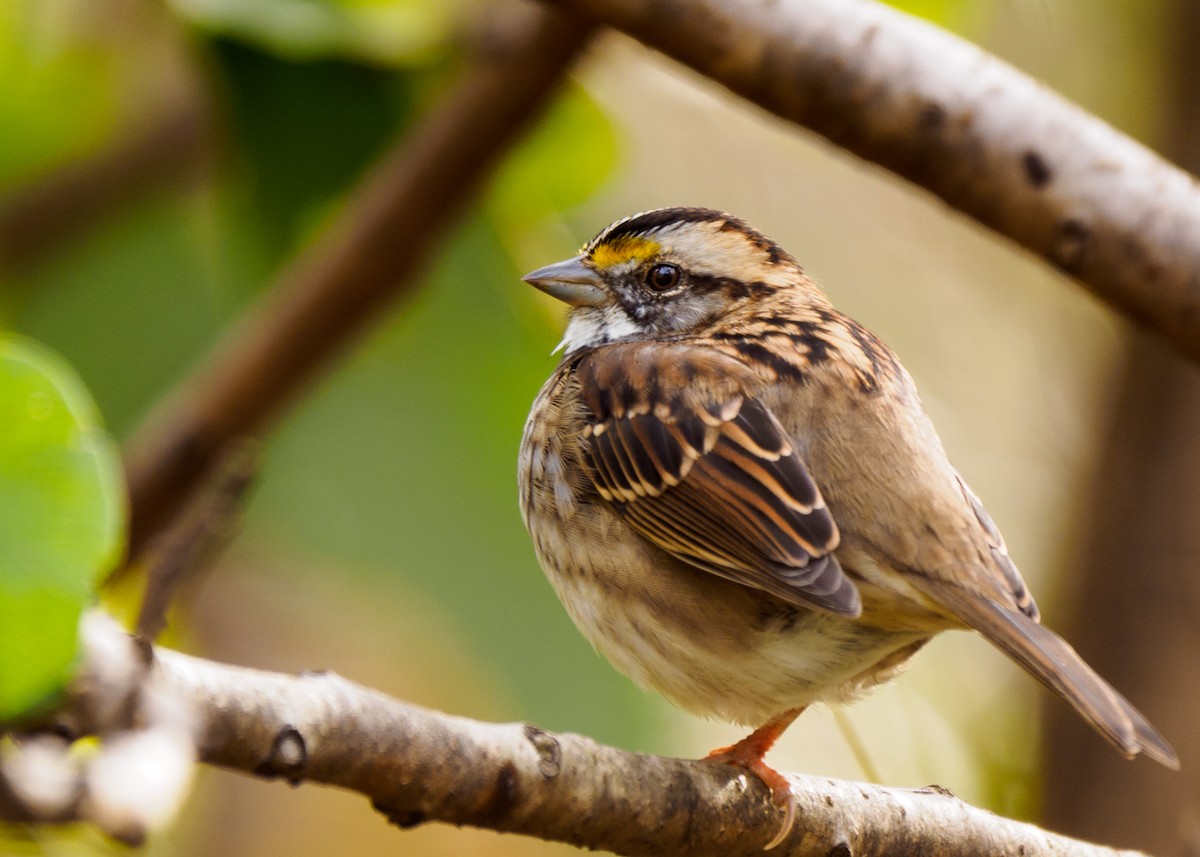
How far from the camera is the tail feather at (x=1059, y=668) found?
2.11m

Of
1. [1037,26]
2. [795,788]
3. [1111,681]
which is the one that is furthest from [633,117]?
[795,788]

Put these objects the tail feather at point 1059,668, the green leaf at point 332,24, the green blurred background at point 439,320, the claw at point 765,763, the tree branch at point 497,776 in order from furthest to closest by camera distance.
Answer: the green blurred background at point 439,320, the green leaf at point 332,24, the claw at point 765,763, the tail feather at point 1059,668, the tree branch at point 497,776

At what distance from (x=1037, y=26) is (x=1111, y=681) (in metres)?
2.19

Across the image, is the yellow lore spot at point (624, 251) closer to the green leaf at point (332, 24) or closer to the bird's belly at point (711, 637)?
the bird's belly at point (711, 637)

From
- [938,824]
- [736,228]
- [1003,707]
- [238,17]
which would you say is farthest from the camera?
[1003,707]

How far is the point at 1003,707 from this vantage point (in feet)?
15.7

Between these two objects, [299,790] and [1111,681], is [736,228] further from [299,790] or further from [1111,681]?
[299,790]

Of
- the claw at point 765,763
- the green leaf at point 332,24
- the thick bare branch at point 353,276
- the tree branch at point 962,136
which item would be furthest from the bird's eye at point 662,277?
the green leaf at point 332,24

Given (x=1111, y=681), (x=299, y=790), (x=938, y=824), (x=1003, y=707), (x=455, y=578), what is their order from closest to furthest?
(x=938, y=824) → (x=455, y=578) → (x=1111, y=681) → (x=1003, y=707) → (x=299, y=790)

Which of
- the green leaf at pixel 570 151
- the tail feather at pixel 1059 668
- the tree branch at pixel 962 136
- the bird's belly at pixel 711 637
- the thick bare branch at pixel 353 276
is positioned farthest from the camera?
the green leaf at pixel 570 151

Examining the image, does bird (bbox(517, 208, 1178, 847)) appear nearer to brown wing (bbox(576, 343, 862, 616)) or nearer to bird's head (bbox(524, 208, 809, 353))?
brown wing (bbox(576, 343, 862, 616))

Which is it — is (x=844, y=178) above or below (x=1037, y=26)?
below

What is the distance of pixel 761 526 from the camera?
8.46 ft

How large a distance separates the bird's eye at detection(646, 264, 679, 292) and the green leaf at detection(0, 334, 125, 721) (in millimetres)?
1898
